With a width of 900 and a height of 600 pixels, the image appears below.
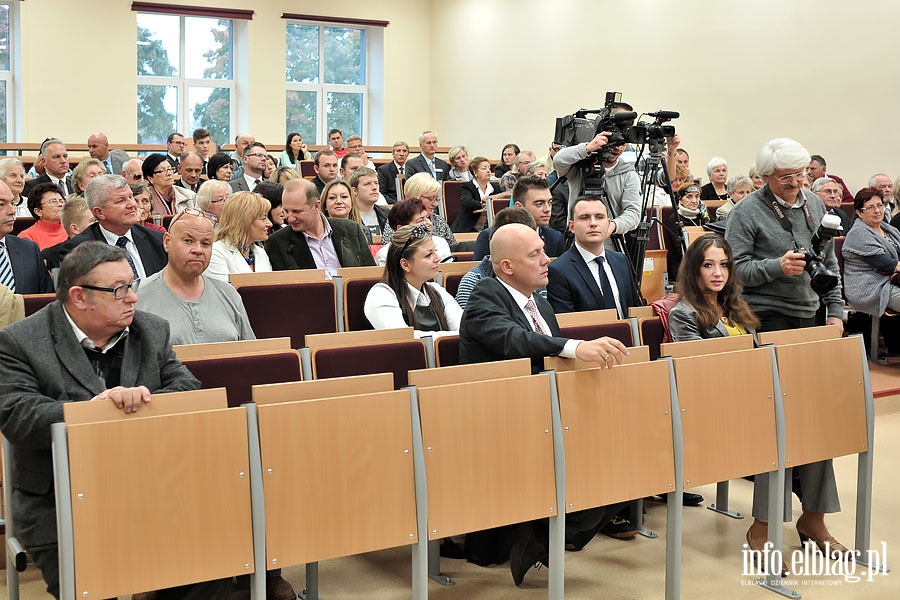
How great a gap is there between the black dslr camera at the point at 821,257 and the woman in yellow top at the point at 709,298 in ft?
0.94

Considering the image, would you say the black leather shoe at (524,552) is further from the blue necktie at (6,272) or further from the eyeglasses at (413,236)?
the blue necktie at (6,272)

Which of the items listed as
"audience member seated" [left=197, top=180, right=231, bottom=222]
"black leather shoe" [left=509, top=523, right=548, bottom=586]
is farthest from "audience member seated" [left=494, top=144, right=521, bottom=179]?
"black leather shoe" [left=509, top=523, right=548, bottom=586]

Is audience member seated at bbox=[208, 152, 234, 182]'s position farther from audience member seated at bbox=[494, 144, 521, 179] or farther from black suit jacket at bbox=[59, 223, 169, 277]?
audience member seated at bbox=[494, 144, 521, 179]

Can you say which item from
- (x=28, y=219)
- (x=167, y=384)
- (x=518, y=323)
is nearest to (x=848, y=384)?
(x=518, y=323)

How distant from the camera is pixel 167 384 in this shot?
2.53 meters

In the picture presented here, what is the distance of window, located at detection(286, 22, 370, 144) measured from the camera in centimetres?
1365

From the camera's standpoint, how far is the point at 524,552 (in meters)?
2.83

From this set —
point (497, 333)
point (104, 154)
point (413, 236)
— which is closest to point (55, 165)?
point (104, 154)

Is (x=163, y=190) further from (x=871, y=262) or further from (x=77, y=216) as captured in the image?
(x=871, y=262)

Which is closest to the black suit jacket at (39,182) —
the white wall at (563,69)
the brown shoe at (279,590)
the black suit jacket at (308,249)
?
the black suit jacket at (308,249)

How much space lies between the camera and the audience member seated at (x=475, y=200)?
25.1 ft

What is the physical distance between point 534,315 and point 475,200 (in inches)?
188

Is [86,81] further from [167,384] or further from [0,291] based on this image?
[167,384]

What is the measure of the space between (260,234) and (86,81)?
914 centimetres
